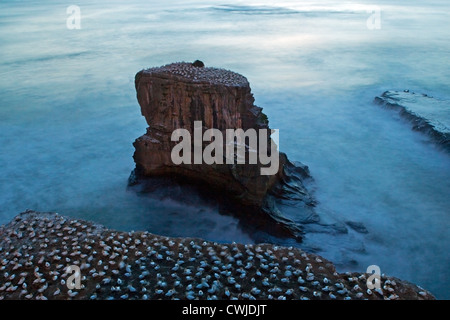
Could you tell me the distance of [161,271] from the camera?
748 centimetres

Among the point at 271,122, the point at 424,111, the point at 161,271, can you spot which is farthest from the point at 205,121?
the point at 424,111

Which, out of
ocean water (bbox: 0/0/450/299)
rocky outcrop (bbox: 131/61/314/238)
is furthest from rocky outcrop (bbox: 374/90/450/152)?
rocky outcrop (bbox: 131/61/314/238)

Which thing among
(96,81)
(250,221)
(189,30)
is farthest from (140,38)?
(250,221)

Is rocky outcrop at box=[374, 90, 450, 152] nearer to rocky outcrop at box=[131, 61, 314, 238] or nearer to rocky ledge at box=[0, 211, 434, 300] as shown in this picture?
rocky outcrop at box=[131, 61, 314, 238]

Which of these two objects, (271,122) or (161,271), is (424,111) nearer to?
(271,122)

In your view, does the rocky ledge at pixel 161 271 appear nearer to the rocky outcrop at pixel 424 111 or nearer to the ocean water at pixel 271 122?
the ocean water at pixel 271 122

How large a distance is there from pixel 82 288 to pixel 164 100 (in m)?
6.44

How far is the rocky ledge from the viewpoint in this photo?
6.89 meters

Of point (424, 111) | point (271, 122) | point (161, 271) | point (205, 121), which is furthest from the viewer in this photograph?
point (424, 111)

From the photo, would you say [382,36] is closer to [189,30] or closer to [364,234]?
[189,30]

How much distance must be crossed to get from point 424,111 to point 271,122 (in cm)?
818

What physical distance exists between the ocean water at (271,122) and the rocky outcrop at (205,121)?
0.91 metres

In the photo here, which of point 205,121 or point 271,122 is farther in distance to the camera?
point 271,122

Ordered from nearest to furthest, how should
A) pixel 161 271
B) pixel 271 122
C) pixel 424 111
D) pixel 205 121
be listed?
pixel 161 271
pixel 205 121
pixel 271 122
pixel 424 111
